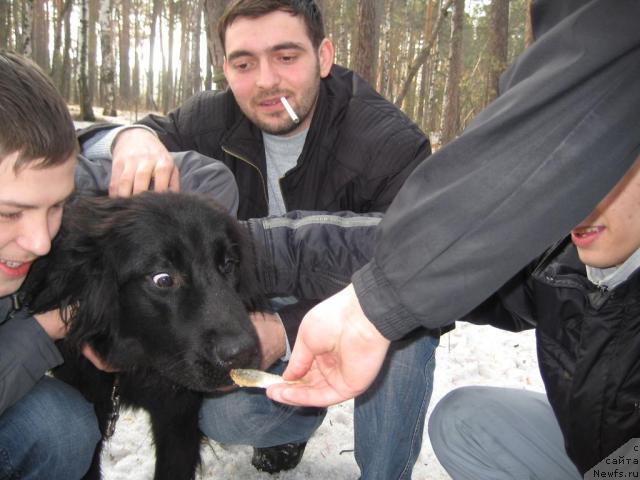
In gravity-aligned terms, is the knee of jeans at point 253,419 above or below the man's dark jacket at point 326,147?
below

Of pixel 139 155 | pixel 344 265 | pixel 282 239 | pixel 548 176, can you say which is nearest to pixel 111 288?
pixel 139 155

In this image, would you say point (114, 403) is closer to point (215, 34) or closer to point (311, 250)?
point (311, 250)

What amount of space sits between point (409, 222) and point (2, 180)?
1.20 m

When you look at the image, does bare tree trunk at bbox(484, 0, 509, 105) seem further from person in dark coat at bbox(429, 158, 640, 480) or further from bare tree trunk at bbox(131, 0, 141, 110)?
bare tree trunk at bbox(131, 0, 141, 110)

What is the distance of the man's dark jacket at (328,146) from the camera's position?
275cm

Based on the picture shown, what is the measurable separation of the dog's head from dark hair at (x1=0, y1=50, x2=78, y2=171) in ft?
1.42

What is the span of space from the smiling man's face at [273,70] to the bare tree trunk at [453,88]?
827 centimetres

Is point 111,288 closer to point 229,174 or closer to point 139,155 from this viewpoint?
point 139,155

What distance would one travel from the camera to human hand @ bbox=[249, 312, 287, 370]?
2.34 metres

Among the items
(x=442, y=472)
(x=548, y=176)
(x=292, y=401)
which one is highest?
(x=548, y=176)

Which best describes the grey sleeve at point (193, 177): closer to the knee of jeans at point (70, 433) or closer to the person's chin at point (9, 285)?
the person's chin at point (9, 285)

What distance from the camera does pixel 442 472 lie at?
2689 mm

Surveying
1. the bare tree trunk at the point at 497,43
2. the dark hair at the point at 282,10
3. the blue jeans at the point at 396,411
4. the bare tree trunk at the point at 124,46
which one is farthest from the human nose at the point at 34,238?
the bare tree trunk at the point at 124,46

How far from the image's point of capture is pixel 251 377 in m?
1.86
